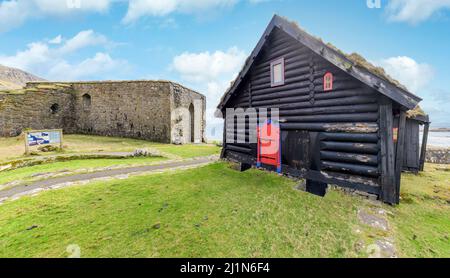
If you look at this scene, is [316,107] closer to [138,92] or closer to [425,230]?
[425,230]

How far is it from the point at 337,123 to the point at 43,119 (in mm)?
27130

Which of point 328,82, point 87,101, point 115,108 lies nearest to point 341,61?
point 328,82

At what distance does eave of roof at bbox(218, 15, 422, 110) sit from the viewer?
15.8 feet

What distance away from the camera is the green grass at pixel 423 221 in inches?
140

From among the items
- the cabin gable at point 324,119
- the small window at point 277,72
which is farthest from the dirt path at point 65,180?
the small window at point 277,72

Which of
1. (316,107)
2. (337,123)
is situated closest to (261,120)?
(316,107)

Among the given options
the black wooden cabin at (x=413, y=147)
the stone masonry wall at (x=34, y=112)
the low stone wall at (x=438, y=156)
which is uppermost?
the stone masonry wall at (x=34, y=112)

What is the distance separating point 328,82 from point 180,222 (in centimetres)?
626

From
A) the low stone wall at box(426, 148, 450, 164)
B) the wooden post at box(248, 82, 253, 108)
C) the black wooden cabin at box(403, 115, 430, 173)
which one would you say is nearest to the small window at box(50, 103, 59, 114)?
the wooden post at box(248, 82, 253, 108)

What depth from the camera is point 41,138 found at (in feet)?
40.2

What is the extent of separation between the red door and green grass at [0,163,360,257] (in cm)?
143

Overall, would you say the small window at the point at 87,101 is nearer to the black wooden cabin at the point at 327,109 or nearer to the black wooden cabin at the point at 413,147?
the black wooden cabin at the point at 327,109

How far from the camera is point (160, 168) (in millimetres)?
10203
